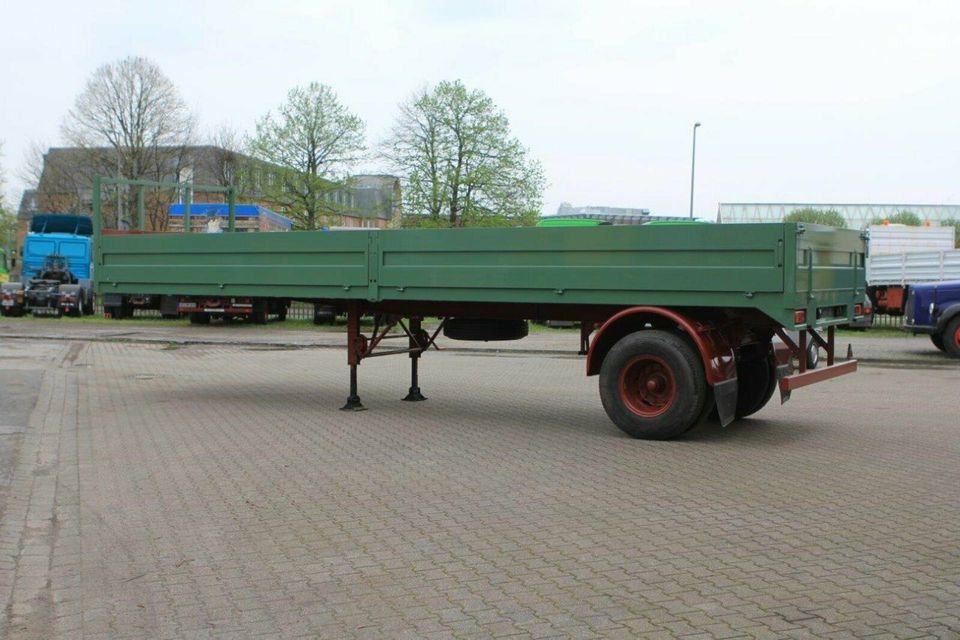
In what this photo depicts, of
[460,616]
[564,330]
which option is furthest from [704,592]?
[564,330]

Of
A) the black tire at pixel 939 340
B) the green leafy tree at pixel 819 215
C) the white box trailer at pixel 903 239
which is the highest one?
the green leafy tree at pixel 819 215

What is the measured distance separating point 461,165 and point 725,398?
33771 millimetres

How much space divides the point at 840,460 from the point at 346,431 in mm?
4621

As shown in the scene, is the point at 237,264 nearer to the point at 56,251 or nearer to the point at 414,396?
the point at 414,396

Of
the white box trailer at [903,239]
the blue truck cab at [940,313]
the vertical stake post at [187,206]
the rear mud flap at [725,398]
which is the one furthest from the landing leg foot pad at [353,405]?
the white box trailer at [903,239]

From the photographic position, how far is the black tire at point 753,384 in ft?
32.6

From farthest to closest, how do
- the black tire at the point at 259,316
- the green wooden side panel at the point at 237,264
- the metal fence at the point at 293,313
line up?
the metal fence at the point at 293,313 < the black tire at the point at 259,316 < the green wooden side panel at the point at 237,264

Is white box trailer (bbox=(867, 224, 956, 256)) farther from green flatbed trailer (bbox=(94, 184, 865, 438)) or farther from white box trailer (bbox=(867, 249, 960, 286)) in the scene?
green flatbed trailer (bbox=(94, 184, 865, 438))

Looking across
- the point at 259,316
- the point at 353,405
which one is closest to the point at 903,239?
the point at 259,316

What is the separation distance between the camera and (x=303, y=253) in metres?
10.8

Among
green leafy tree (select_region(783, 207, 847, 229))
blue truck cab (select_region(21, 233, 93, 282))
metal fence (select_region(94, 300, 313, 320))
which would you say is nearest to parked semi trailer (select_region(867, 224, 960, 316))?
metal fence (select_region(94, 300, 313, 320))

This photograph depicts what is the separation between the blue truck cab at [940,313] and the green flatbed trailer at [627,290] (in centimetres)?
1047

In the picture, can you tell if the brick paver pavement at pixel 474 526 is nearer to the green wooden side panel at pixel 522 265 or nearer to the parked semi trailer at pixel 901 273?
the green wooden side panel at pixel 522 265

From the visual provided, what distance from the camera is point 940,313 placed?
746 inches
